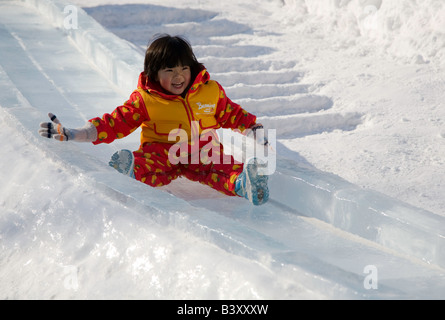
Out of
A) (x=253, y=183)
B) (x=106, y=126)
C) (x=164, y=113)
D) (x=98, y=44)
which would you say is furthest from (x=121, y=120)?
(x=98, y=44)

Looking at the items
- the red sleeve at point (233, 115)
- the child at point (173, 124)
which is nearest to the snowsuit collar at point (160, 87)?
the child at point (173, 124)

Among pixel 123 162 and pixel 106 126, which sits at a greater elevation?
pixel 106 126

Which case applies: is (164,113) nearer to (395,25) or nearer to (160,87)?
(160,87)

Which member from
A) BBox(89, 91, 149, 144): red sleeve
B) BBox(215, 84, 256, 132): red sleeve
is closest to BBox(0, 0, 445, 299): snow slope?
BBox(89, 91, 149, 144): red sleeve

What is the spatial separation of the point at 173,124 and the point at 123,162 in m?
0.32

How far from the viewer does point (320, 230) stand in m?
2.63

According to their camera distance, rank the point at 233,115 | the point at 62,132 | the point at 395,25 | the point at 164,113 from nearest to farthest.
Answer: the point at 62,132 < the point at 164,113 < the point at 233,115 < the point at 395,25

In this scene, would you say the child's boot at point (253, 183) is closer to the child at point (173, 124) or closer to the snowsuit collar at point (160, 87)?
the child at point (173, 124)

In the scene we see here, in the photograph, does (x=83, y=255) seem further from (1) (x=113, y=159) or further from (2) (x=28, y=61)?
(2) (x=28, y=61)

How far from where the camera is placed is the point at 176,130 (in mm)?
2900

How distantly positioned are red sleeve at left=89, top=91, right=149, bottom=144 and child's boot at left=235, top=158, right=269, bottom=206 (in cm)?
55

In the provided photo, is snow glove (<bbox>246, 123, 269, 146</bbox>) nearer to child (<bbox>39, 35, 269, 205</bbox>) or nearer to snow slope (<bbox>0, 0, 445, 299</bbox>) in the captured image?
child (<bbox>39, 35, 269, 205</bbox>)

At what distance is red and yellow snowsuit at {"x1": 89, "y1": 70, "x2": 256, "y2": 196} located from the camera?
2.81m
